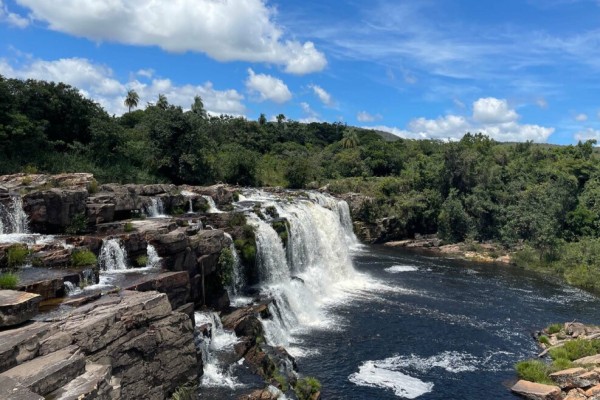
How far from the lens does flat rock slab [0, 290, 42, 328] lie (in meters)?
12.9

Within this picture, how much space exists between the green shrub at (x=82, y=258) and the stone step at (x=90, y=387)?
8607 millimetres

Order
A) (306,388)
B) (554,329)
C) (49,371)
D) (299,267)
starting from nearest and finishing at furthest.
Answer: (49,371) < (306,388) < (554,329) < (299,267)

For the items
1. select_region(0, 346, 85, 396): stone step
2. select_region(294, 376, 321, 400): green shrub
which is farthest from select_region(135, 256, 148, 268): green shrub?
select_region(0, 346, 85, 396): stone step

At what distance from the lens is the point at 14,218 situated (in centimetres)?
→ 2339

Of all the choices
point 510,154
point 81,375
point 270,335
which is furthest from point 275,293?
point 510,154

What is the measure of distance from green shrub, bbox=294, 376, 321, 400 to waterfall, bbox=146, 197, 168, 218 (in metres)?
16.4

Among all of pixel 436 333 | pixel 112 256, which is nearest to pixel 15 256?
pixel 112 256

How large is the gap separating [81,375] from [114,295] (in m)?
5.39

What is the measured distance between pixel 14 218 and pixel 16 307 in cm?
1219

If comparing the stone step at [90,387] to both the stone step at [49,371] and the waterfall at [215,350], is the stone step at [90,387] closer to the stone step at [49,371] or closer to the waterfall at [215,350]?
the stone step at [49,371]

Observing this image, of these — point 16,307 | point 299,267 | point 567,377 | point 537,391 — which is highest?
point 16,307

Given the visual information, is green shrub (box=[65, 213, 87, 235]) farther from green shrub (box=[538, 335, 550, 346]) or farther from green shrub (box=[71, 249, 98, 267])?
green shrub (box=[538, 335, 550, 346])

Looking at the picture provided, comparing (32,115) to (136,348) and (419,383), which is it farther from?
(419,383)

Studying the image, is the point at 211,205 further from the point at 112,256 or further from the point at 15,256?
the point at 15,256
